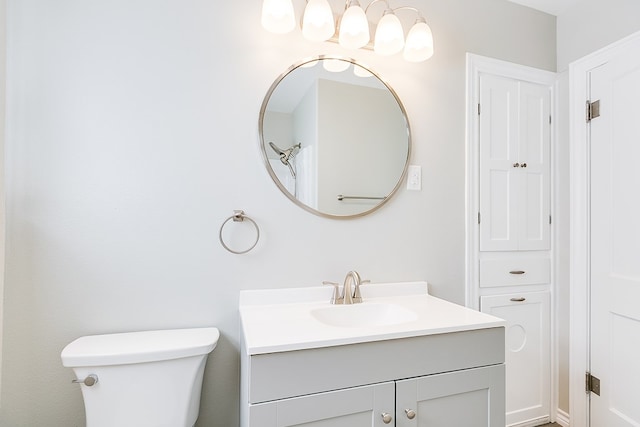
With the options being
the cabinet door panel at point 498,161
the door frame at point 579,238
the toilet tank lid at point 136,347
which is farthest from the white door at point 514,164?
the toilet tank lid at point 136,347

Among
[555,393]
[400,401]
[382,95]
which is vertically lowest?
[555,393]

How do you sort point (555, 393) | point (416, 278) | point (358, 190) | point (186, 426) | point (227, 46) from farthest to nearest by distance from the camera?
point (555, 393) < point (416, 278) < point (358, 190) < point (227, 46) < point (186, 426)

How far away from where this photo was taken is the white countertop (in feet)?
3.29

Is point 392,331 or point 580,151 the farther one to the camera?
point 580,151

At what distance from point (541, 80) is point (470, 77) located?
541 mm

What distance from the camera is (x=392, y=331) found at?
3.52 feet

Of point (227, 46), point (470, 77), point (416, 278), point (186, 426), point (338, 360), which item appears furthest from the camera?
point (470, 77)

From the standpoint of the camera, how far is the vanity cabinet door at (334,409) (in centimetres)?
94

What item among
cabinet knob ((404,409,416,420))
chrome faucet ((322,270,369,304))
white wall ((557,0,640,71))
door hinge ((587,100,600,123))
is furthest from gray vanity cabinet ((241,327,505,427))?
white wall ((557,0,640,71))

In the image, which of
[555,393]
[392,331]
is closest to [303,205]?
[392,331]

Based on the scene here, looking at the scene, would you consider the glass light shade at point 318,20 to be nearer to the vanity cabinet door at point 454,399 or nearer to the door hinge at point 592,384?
the vanity cabinet door at point 454,399

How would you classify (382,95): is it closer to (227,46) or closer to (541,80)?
(227,46)

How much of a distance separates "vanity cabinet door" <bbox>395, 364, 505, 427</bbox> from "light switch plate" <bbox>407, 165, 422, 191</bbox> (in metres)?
0.87

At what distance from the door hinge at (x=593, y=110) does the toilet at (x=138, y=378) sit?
2.24 metres
